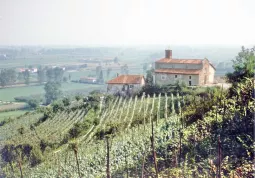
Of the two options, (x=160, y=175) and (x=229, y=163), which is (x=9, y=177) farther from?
(x=229, y=163)

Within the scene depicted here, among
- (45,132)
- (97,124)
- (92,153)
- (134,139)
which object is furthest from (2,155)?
(134,139)

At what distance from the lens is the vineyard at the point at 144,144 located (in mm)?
4883

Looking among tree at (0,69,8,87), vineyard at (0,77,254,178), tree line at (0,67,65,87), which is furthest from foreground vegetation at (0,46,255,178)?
tree line at (0,67,65,87)

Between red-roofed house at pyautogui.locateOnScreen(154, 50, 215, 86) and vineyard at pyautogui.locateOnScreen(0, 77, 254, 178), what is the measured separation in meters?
4.19

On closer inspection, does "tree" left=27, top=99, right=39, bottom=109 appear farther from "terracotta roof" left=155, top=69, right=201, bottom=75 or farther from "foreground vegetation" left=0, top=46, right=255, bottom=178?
"foreground vegetation" left=0, top=46, right=255, bottom=178

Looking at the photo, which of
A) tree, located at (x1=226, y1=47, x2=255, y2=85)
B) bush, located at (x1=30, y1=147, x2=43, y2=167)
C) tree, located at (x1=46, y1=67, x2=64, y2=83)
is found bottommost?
tree, located at (x1=46, y1=67, x2=64, y2=83)

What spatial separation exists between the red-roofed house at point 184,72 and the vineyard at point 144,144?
419 centimetres

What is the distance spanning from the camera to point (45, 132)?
1263 centimetres

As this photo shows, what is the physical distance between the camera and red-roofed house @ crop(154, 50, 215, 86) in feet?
54.3

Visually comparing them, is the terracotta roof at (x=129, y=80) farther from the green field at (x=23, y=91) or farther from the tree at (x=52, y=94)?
the tree at (x=52, y=94)

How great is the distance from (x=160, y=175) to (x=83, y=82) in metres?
44.1

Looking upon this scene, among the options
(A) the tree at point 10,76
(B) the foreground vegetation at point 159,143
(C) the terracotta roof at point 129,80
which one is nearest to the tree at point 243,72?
(B) the foreground vegetation at point 159,143

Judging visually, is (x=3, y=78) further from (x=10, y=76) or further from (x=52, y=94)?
(x=52, y=94)

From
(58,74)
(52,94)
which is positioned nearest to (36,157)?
(52,94)
